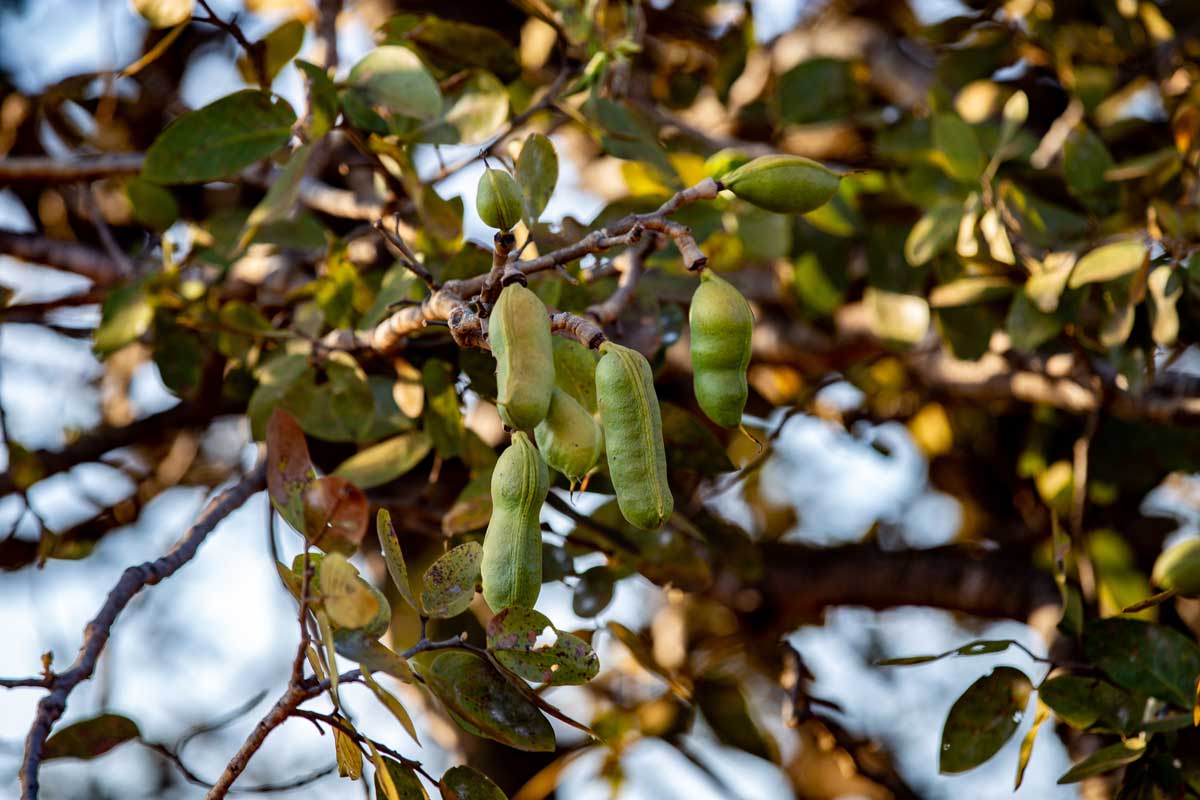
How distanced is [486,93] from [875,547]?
1.10 metres

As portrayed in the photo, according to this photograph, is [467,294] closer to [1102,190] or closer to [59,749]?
[59,749]

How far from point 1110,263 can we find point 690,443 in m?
0.50

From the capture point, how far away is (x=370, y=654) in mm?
762

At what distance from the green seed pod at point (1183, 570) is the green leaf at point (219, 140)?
3.28 feet

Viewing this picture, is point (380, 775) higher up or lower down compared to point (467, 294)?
lower down

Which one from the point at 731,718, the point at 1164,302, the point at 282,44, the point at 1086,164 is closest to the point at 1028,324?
the point at 1164,302

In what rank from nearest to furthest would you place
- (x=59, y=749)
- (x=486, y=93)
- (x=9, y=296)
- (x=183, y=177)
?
(x=59, y=749)
(x=183, y=177)
(x=486, y=93)
(x=9, y=296)

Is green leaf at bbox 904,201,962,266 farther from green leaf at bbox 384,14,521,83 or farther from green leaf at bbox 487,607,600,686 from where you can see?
green leaf at bbox 487,607,600,686

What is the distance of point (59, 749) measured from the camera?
958mm

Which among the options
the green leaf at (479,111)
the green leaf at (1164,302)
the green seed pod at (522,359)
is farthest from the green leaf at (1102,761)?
the green leaf at (479,111)

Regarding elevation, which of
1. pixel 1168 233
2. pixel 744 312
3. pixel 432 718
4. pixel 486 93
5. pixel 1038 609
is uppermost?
pixel 744 312

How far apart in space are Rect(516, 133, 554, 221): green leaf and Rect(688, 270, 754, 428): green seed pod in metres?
0.25

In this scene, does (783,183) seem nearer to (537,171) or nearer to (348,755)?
(537,171)

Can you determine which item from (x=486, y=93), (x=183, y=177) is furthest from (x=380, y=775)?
(x=486, y=93)
